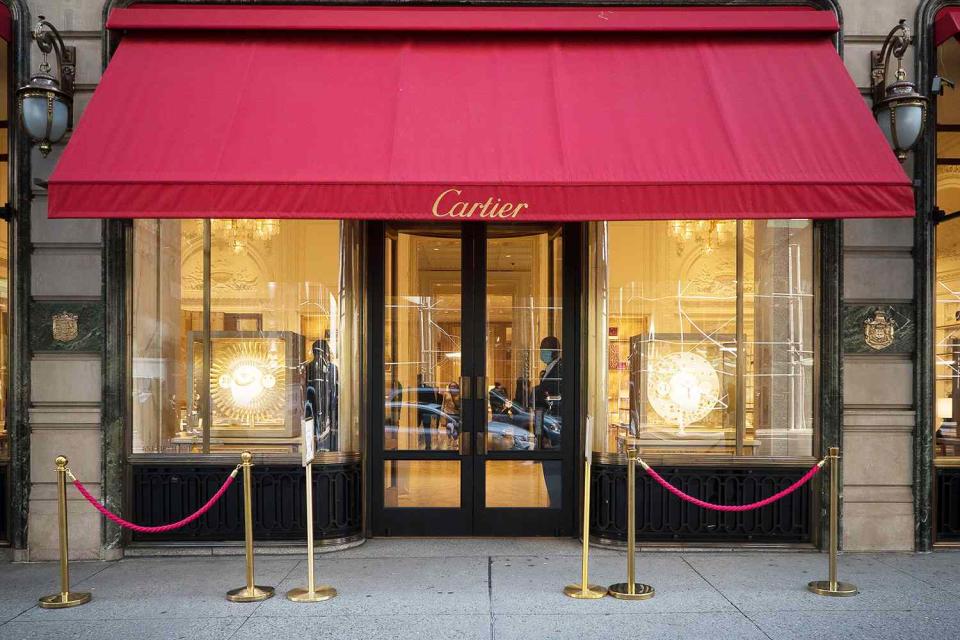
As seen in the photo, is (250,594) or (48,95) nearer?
(250,594)

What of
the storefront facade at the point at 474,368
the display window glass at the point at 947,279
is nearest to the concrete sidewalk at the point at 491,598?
the storefront facade at the point at 474,368

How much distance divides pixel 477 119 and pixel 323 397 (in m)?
3.20

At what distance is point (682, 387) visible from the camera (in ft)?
27.5

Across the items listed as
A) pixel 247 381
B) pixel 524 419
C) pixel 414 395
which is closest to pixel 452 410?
pixel 414 395

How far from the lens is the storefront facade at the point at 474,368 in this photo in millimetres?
7820

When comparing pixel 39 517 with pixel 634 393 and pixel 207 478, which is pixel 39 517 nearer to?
pixel 207 478

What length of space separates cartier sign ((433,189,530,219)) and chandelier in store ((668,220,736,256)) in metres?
2.59

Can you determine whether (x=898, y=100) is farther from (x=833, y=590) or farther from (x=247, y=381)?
(x=247, y=381)

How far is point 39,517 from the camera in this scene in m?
7.67

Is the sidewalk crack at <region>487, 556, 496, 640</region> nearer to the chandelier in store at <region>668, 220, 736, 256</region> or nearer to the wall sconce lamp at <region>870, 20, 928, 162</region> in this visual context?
the chandelier in store at <region>668, 220, 736, 256</region>

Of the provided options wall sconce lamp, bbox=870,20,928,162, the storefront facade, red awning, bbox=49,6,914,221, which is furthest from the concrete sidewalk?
wall sconce lamp, bbox=870,20,928,162

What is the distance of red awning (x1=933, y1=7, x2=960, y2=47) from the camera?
7520mm

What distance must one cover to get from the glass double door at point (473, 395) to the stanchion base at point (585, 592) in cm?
178

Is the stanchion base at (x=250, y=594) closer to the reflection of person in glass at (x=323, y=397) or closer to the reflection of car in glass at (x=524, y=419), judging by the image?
the reflection of person in glass at (x=323, y=397)
